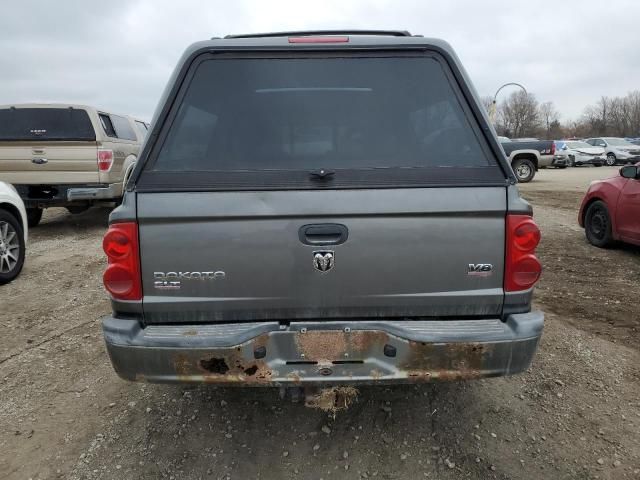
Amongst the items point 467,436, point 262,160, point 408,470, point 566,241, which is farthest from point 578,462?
point 566,241

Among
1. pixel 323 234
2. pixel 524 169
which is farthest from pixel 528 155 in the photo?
pixel 323 234

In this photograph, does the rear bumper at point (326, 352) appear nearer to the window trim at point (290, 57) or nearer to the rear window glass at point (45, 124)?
the window trim at point (290, 57)

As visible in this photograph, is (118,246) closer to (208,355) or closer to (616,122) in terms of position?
(208,355)

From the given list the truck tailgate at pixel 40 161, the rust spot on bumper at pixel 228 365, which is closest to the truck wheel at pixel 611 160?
the truck tailgate at pixel 40 161

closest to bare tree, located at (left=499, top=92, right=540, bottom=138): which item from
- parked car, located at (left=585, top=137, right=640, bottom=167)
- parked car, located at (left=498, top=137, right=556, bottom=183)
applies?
parked car, located at (left=585, top=137, right=640, bottom=167)

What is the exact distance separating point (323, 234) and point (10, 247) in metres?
5.16

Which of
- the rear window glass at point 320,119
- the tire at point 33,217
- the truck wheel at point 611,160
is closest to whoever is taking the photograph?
the rear window glass at point 320,119

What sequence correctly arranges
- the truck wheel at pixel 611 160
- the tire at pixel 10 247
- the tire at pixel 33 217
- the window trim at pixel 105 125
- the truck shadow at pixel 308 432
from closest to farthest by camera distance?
the truck shadow at pixel 308 432 < the tire at pixel 10 247 < the window trim at pixel 105 125 < the tire at pixel 33 217 < the truck wheel at pixel 611 160

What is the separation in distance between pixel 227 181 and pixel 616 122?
10080 cm

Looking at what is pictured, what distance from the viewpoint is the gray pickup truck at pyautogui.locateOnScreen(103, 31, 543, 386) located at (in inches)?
86.0

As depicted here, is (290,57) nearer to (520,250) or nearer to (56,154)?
(520,250)

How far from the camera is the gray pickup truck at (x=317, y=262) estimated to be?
2186 mm

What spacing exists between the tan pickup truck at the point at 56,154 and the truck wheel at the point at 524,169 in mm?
14542

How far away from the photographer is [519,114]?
89.1 meters
